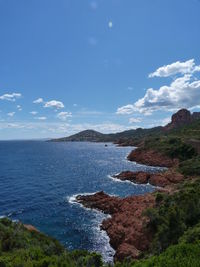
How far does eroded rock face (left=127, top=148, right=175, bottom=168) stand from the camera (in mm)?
95650

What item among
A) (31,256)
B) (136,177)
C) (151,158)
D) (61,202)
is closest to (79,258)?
(31,256)

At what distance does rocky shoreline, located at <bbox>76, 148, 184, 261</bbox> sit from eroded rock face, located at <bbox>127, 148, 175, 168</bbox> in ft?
81.7

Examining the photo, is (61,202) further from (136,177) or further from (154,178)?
(154,178)

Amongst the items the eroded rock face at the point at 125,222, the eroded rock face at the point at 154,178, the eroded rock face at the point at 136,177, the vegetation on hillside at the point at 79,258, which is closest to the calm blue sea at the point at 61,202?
the eroded rock face at the point at 125,222

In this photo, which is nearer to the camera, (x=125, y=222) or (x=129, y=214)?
(x=125, y=222)

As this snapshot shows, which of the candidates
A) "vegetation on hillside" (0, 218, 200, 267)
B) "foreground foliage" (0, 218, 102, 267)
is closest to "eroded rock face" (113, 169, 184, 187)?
"foreground foliage" (0, 218, 102, 267)

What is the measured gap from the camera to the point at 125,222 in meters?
37.2

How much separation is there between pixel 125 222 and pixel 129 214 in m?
3.19

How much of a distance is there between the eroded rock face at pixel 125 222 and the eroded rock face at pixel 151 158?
49680 millimetres

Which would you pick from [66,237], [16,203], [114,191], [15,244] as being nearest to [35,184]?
[16,203]

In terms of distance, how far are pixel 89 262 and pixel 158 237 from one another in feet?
32.8

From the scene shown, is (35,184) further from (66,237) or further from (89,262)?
(89,262)

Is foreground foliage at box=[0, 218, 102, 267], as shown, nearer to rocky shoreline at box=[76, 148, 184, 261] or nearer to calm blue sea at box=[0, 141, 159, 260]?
calm blue sea at box=[0, 141, 159, 260]

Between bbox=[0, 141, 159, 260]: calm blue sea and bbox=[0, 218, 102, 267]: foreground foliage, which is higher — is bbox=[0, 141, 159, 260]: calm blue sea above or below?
below
